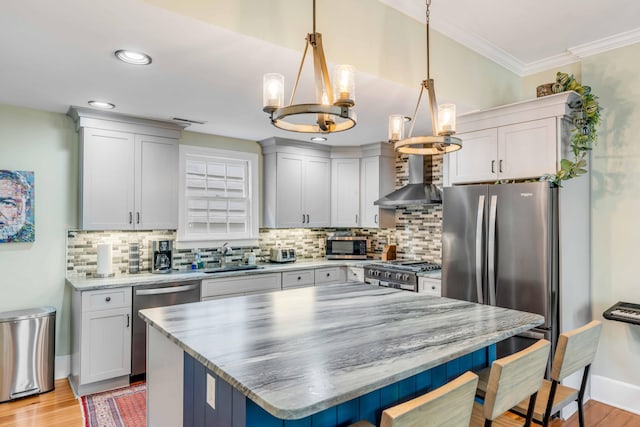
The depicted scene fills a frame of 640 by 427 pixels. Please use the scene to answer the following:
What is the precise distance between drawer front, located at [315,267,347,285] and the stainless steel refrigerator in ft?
5.46

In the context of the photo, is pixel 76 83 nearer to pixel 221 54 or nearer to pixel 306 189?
pixel 221 54

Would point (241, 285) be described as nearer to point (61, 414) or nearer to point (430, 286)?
point (61, 414)

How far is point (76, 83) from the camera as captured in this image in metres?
2.81

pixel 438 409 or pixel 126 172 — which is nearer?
pixel 438 409

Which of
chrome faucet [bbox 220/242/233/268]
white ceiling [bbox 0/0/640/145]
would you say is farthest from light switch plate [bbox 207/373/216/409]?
chrome faucet [bbox 220/242/233/268]

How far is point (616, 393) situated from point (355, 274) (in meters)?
2.66

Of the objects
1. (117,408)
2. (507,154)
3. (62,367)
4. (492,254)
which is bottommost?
(117,408)

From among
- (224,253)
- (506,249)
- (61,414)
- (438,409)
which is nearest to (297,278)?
(224,253)

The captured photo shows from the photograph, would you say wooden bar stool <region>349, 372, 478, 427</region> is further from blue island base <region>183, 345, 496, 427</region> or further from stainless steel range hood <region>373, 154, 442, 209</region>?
stainless steel range hood <region>373, 154, 442, 209</region>

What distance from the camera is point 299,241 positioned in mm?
5352

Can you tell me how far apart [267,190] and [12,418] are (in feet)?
10.3

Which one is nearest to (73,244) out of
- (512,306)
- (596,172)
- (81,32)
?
(81,32)

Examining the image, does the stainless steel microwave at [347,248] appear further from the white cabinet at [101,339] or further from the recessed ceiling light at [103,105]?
the recessed ceiling light at [103,105]

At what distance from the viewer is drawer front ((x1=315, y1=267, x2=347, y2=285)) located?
4.72 m
